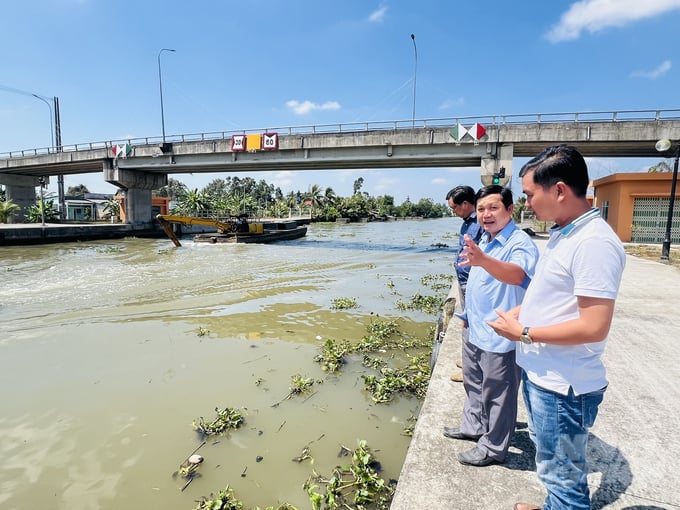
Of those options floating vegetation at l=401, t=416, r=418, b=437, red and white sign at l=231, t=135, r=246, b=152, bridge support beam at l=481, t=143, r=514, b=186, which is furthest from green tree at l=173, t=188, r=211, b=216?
floating vegetation at l=401, t=416, r=418, b=437

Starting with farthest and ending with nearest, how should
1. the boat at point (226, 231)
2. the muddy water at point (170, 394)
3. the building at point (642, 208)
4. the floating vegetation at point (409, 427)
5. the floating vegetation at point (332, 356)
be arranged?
the boat at point (226, 231) < the building at point (642, 208) < the floating vegetation at point (332, 356) < the floating vegetation at point (409, 427) < the muddy water at point (170, 394)

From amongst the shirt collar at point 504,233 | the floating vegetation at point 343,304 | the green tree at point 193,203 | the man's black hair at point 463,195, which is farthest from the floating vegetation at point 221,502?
the green tree at point 193,203

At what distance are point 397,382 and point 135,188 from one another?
32.5 meters

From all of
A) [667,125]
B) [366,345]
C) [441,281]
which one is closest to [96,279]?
[366,345]

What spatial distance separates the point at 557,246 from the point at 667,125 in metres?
21.6

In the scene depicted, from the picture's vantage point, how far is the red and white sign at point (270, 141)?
76.6 feet

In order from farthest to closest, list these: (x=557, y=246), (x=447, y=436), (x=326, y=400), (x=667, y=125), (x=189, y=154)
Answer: (x=189, y=154) → (x=667, y=125) → (x=326, y=400) → (x=447, y=436) → (x=557, y=246)

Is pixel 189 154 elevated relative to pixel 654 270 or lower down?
elevated

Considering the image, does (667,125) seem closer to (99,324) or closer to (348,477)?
(348,477)

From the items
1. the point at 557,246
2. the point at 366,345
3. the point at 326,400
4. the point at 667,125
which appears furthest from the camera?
the point at 667,125

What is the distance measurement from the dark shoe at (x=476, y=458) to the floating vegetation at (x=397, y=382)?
1.71 meters

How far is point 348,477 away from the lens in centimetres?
280

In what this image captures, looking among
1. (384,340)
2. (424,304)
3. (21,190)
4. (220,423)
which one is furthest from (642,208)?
(21,190)

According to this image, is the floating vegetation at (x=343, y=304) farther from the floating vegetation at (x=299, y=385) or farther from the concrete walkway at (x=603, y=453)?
the concrete walkway at (x=603, y=453)
